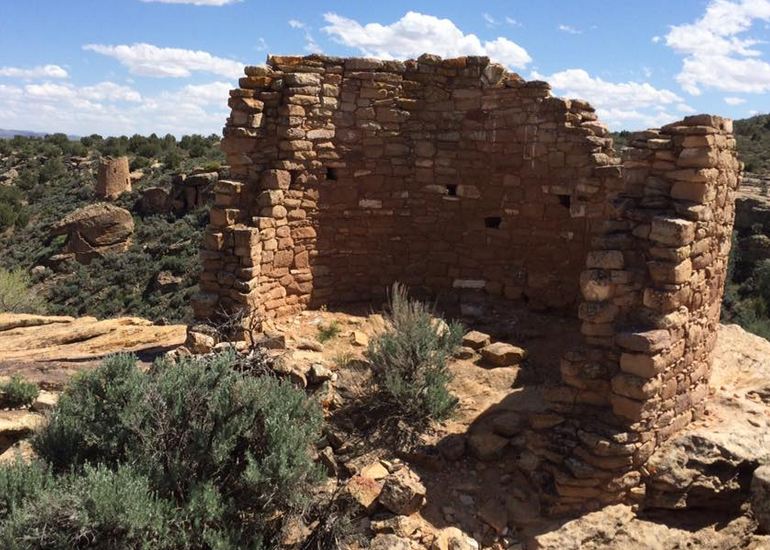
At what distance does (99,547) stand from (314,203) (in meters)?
4.51

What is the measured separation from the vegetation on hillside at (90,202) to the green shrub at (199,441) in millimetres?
9033

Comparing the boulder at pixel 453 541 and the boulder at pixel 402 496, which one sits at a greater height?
the boulder at pixel 402 496

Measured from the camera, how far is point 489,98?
7.57 metres

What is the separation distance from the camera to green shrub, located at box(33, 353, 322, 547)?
4.23m

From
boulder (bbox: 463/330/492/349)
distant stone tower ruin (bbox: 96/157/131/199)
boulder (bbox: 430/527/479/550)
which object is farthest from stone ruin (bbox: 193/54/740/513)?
distant stone tower ruin (bbox: 96/157/131/199)

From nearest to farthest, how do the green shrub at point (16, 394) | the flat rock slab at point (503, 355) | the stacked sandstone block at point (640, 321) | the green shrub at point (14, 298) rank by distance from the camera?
the stacked sandstone block at point (640, 321)
the green shrub at point (16, 394)
the flat rock slab at point (503, 355)
the green shrub at point (14, 298)

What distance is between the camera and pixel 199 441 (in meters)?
4.45

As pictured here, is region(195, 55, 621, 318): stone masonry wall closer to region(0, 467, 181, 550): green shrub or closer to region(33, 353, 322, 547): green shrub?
region(33, 353, 322, 547): green shrub

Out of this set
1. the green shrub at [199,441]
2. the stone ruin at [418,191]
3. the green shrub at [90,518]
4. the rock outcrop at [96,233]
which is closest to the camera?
the green shrub at [90,518]

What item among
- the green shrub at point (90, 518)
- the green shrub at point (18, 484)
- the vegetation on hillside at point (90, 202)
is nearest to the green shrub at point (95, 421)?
the green shrub at point (18, 484)

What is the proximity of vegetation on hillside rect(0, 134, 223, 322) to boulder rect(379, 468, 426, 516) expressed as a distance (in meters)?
9.66

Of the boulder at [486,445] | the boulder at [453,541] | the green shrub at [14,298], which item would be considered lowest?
the green shrub at [14,298]

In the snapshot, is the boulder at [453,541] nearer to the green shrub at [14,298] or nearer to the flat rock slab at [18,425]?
the flat rock slab at [18,425]

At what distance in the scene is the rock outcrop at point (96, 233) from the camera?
2520 cm
